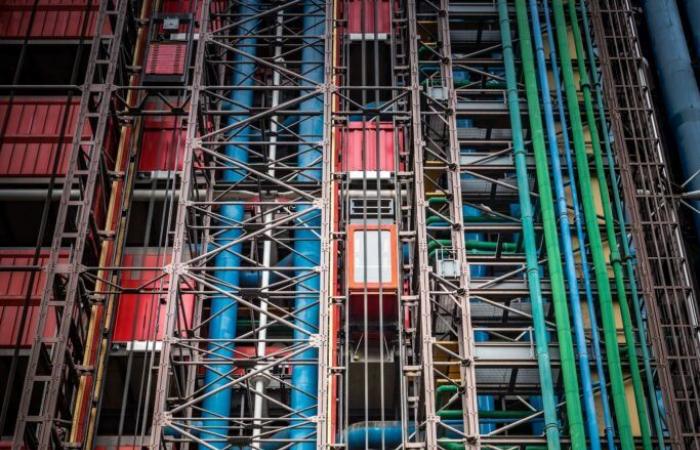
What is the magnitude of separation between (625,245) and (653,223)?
63.2 inches

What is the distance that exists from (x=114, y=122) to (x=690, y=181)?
1682cm

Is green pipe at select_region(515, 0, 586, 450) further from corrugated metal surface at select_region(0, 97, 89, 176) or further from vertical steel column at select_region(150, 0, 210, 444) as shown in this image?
corrugated metal surface at select_region(0, 97, 89, 176)

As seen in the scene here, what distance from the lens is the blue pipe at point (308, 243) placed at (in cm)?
2384

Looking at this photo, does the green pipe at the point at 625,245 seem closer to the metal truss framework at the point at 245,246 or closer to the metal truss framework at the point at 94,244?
the metal truss framework at the point at 245,246

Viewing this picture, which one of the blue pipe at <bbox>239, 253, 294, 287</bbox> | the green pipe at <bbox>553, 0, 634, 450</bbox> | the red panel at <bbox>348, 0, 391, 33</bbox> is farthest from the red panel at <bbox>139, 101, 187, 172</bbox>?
the green pipe at <bbox>553, 0, 634, 450</bbox>

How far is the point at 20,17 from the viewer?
1185 inches

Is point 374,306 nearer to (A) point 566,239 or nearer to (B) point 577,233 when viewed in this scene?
(A) point 566,239

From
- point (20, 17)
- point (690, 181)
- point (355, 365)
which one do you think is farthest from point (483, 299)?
point (20, 17)

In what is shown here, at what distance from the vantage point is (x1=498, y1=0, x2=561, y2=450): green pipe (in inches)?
853

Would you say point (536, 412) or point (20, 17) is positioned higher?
point (20, 17)

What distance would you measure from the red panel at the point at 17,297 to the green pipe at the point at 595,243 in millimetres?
13816

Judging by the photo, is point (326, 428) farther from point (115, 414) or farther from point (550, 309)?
point (115, 414)

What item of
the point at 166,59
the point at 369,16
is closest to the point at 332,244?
the point at 166,59

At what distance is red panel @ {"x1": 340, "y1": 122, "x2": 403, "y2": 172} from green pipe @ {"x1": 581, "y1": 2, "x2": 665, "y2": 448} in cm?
571
